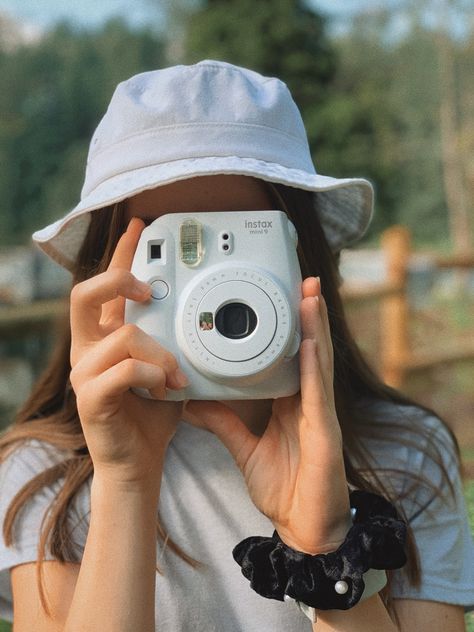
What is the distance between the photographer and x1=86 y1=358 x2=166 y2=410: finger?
0.82 meters

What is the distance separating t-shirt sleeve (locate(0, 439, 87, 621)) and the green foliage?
135 inches

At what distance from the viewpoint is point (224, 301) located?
0.84 metres

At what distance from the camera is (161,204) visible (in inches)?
38.4

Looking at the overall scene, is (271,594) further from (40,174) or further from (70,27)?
(70,27)

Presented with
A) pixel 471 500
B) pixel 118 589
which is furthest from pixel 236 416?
pixel 471 500

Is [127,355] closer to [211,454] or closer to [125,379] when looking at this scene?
[125,379]

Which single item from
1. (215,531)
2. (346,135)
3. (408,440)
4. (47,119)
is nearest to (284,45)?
(346,135)

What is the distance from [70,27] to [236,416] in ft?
14.9

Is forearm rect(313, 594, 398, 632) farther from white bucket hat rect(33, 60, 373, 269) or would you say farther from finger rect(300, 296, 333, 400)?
white bucket hat rect(33, 60, 373, 269)

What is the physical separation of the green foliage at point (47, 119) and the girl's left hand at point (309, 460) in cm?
363

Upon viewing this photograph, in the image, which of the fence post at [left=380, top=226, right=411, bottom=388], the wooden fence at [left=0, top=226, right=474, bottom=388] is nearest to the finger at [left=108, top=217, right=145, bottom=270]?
the wooden fence at [left=0, top=226, right=474, bottom=388]

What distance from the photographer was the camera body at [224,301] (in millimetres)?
835

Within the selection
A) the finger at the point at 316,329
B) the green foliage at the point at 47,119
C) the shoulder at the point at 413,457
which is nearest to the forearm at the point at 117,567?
the finger at the point at 316,329

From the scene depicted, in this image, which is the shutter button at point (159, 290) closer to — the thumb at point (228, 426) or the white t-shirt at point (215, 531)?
the thumb at point (228, 426)
